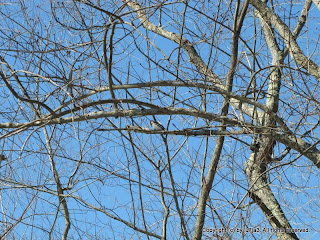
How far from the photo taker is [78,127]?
4465mm

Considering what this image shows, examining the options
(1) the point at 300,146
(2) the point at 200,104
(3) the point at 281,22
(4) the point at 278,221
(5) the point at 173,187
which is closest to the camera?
(5) the point at 173,187

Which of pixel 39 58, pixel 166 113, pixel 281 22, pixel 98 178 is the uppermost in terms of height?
pixel 281 22

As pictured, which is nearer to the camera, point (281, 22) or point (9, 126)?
point (9, 126)

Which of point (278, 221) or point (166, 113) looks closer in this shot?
point (166, 113)

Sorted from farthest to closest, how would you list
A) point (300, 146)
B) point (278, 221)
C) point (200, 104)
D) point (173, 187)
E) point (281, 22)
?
point (281, 22) < point (278, 221) < point (300, 146) < point (200, 104) < point (173, 187)

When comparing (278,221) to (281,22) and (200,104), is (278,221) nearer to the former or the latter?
(200,104)

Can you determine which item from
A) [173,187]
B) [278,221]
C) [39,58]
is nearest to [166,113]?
[173,187]

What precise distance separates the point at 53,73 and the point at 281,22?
3.09 metres

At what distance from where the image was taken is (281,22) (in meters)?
6.13

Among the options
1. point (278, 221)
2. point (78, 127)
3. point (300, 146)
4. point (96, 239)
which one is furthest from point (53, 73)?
point (278, 221)

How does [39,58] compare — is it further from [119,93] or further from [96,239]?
[96,239]

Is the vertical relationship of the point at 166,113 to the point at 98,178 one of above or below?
above

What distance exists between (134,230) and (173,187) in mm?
536

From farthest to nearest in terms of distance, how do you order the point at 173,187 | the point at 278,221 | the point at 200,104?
the point at 278,221 → the point at 200,104 → the point at 173,187
